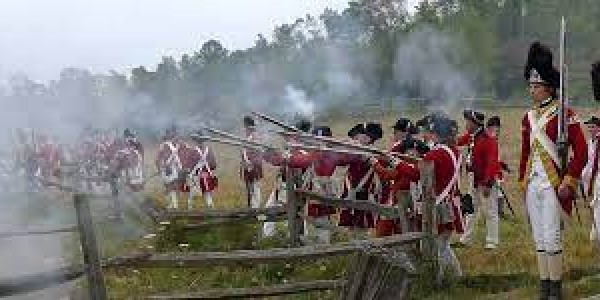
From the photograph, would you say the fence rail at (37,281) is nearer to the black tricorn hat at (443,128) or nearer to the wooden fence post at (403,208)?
the wooden fence post at (403,208)

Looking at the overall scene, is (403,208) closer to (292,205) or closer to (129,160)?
A: (292,205)

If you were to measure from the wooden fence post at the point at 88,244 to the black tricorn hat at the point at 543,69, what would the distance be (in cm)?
362

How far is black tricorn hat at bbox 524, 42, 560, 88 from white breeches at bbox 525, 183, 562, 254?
2.71ft

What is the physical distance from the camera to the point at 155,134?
22109 millimetres

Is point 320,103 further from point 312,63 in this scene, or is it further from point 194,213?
point 194,213

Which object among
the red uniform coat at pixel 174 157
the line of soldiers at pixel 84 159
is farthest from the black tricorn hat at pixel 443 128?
the line of soldiers at pixel 84 159

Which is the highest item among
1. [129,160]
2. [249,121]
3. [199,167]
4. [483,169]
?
[249,121]

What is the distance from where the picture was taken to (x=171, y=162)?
1683 centimetres

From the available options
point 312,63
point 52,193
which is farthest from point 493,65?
point 52,193

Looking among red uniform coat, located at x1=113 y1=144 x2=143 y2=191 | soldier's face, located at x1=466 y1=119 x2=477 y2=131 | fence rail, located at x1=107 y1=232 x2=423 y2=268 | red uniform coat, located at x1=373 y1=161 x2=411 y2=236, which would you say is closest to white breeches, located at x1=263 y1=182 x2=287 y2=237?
red uniform coat, located at x1=373 y1=161 x2=411 y2=236

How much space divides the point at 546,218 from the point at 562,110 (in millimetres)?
910

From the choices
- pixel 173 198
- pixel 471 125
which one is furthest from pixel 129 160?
pixel 471 125

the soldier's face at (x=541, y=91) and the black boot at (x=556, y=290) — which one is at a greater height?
the soldier's face at (x=541, y=91)

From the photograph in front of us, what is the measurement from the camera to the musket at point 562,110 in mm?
6359
